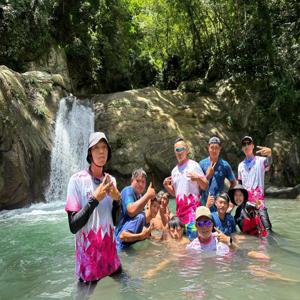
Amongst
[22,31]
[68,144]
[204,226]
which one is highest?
[22,31]

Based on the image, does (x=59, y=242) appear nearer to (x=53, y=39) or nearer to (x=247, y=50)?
(x=53, y=39)

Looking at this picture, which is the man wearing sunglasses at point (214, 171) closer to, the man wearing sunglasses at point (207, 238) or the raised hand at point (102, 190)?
the man wearing sunglasses at point (207, 238)

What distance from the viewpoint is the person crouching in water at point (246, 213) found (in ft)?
21.0

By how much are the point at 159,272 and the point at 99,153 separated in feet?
6.62

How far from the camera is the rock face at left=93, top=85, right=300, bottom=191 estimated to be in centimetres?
1579

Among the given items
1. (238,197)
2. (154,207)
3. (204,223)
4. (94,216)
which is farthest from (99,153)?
(238,197)

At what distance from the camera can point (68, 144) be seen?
1526 centimetres

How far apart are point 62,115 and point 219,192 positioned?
419 inches

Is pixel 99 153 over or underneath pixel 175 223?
over

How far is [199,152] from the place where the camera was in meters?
16.0

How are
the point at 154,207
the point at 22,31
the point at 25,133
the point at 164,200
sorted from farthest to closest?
the point at 22,31
the point at 25,133
the point at 164,200
the point at 154,207

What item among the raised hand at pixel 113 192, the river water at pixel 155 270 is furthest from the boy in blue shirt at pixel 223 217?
the raised hand at pixel 113 192

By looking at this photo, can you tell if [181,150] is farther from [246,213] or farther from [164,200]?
[246,213]

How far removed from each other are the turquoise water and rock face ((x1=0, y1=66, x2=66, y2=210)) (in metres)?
4.28
